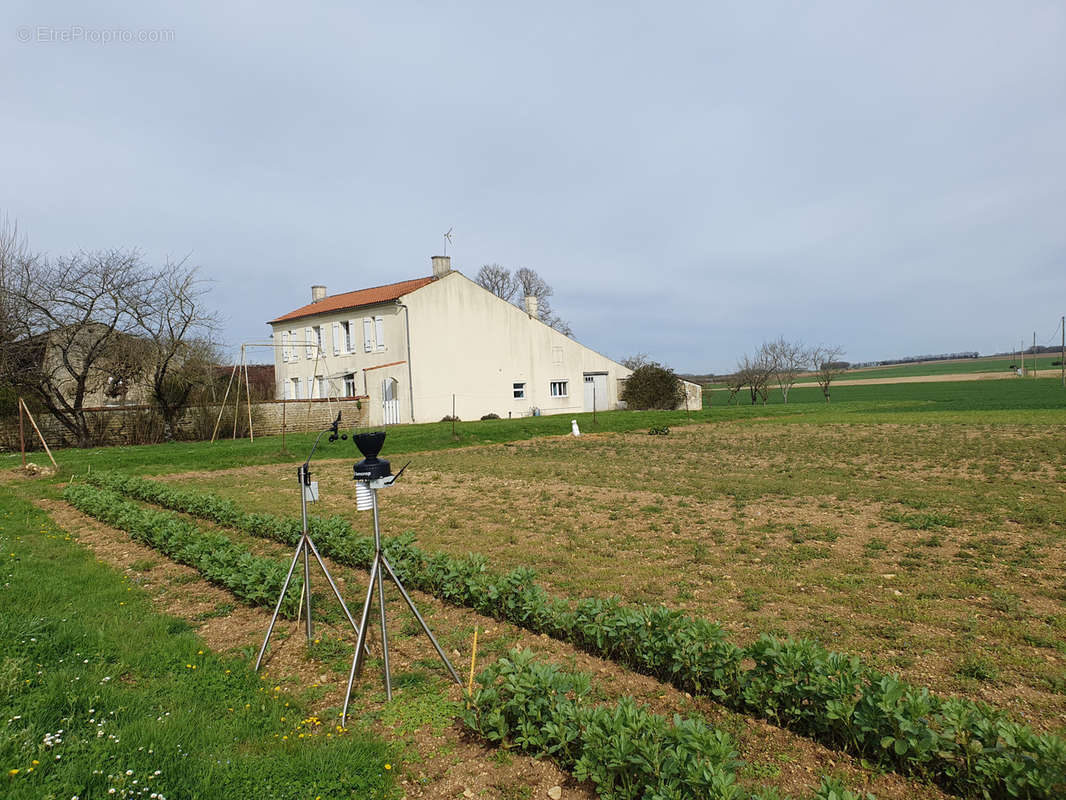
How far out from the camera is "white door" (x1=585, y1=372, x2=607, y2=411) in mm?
40156

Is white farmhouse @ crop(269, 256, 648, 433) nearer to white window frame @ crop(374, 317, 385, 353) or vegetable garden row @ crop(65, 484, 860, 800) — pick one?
white window frame @ crop(374, 317, 385, 353)

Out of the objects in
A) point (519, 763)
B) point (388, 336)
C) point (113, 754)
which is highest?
point (388, 336)

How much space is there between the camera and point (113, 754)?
11.4 ft

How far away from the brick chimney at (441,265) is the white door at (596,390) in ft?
35.6

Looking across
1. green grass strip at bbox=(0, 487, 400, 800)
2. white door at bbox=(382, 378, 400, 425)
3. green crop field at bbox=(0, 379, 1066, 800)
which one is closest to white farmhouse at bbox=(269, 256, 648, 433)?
white door at bbox=(382, 378, 400, 425)

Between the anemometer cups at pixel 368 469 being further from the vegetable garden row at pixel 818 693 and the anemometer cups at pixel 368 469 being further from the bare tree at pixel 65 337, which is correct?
the bare tree at pixel 65 337

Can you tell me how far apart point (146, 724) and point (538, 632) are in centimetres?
291

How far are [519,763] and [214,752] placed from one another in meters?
1.75

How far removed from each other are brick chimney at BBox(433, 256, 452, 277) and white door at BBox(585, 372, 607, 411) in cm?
1084

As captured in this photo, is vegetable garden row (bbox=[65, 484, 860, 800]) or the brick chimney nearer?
vegetable garden row (bbox=[65, 484, 860, 800])

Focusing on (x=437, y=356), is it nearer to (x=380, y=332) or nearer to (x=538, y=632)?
(x=380, y=332)

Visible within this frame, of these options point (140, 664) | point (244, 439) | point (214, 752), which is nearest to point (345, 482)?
point (140, 664)

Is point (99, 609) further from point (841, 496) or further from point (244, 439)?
point (244, 439)

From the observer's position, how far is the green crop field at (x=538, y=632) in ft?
11.3
